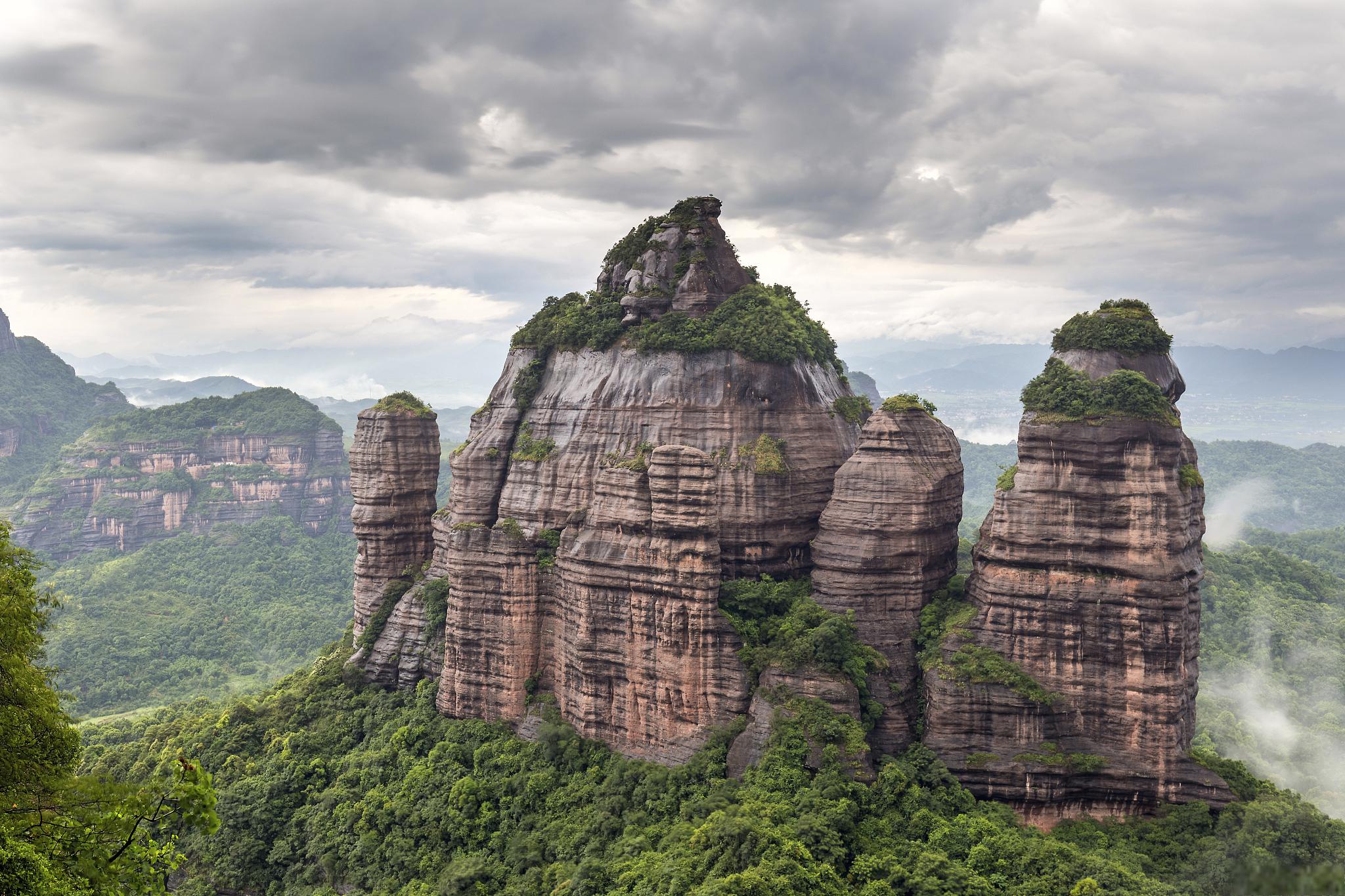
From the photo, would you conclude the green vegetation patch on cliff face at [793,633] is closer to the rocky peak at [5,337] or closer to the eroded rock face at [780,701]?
the eroded rock face at [780,701]

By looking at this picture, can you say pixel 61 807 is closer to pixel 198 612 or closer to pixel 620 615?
pixel 620 615

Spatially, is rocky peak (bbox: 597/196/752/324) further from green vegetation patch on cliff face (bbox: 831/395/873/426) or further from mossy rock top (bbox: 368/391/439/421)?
mossy rock top (bbox: 368/391/439/421)

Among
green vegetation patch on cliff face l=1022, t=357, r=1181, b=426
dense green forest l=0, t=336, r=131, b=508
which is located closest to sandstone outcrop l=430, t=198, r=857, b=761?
green vegetation patch on cliff face l=1022, t=357, r=1181, b=426

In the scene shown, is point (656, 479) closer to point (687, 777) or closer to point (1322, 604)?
point (687, 777)

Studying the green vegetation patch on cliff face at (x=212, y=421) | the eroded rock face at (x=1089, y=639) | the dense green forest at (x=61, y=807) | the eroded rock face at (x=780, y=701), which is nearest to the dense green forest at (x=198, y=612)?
the green vegetation patch on cliff face at (x=212, y=421)

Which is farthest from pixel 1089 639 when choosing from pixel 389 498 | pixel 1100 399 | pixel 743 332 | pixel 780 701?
pixel 389 498
